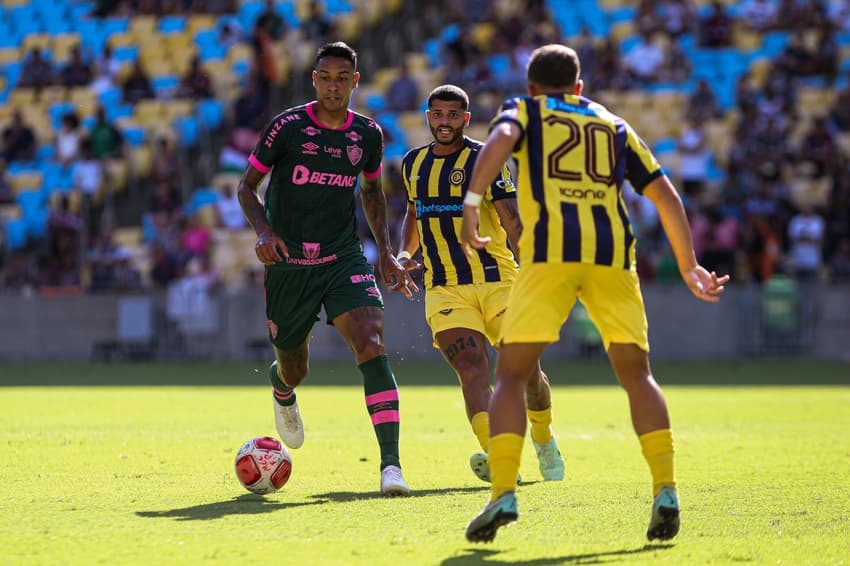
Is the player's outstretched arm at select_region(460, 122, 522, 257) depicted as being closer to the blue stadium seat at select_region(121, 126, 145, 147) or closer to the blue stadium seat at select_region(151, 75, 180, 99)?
the blue stadium seat at select_region(121, 126, 145, 147)

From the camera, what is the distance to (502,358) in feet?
20.3

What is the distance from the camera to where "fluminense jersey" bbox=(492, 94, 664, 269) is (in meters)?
6.20

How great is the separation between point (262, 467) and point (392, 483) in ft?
2.55

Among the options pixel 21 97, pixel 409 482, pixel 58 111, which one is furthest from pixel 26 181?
pixel 409 482

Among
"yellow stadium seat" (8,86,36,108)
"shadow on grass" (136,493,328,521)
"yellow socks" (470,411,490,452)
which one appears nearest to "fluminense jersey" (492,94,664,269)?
"shadow on grass" (136,493,328,521)

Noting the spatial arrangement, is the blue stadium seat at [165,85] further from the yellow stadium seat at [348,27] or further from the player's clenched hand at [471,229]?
the player's clenched hand at [471,229]

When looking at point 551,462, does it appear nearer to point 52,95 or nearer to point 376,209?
point 376,209

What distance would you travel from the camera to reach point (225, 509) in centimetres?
711

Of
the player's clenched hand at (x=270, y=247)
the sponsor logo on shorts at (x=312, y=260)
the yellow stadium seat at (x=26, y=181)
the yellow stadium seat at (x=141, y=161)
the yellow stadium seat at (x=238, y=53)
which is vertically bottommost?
the sponsor logo on shorts at (x=312, y=260)

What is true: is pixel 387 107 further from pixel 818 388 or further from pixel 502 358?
pixel 502 358

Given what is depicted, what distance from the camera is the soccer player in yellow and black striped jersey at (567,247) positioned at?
6125 mm

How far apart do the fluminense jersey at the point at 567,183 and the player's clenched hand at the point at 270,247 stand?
2.02 meters

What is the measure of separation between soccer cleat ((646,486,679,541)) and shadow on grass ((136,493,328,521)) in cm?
206

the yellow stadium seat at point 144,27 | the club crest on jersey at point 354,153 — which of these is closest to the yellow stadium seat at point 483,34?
the yellow stadium seat at point 144,27
